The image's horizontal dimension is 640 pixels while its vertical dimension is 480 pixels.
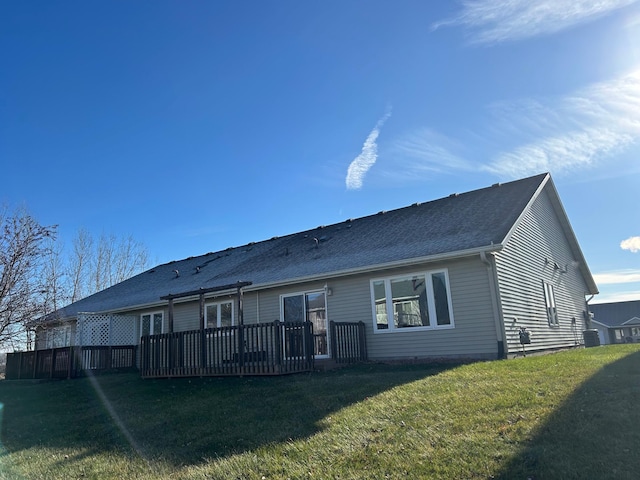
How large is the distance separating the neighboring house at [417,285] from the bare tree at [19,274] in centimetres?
118

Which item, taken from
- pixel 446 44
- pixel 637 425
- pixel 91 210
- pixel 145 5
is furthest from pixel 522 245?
pixel 91 210

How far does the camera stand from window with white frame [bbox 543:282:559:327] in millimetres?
14670

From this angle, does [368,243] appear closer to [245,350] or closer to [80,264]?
[245,350]

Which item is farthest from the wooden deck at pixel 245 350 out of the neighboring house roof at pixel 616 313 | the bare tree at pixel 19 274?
the neighboring house roof at pixel 616 313

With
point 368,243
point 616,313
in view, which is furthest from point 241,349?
point 616,313

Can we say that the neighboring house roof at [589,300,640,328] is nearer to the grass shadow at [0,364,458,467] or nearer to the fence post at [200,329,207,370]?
the fence post at [200,329,207,370]

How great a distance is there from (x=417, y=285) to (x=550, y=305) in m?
5.76

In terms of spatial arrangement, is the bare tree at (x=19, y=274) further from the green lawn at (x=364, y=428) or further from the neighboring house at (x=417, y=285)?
the green lawn at (x=364, y=428)

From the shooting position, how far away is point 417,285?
39.0ft

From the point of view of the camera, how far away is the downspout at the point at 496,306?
420 inches

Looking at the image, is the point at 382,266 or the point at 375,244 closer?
the point at 382,266

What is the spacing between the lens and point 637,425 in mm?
4887

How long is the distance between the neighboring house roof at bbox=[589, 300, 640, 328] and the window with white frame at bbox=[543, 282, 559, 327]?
4622cm

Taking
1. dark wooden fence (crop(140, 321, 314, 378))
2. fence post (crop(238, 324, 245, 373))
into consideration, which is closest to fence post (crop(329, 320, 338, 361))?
dark wooden fence (crop(140, 321, 314, 378))
